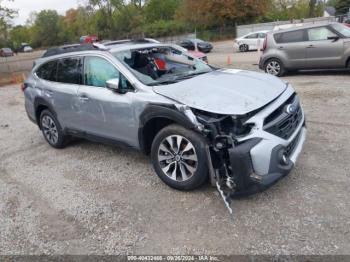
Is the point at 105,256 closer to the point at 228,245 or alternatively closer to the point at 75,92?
the point at 228,245

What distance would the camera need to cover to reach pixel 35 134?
23.6ft

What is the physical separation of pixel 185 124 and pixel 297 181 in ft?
5.03

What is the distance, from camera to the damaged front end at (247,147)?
3248 mm

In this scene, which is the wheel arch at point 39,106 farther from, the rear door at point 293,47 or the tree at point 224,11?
the tree at point 224,11

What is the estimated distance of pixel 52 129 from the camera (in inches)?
232

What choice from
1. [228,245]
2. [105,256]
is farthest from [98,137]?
[228,245]

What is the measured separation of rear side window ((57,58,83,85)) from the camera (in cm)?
504

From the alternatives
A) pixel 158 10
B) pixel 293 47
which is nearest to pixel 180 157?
pixel 293 47

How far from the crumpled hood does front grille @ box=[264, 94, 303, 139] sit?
0.16 meters

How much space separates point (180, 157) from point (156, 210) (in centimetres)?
65

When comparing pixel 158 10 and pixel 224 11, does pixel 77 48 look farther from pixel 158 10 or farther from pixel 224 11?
pixel 158 10

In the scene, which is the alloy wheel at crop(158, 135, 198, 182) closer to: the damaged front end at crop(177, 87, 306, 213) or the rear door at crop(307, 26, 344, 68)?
the damaged front end at crop(177, 87, 306, 213)

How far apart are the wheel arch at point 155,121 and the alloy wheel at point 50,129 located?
2.29m

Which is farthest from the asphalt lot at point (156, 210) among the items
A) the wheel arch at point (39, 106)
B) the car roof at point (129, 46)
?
the car roof at point (129, 46)
